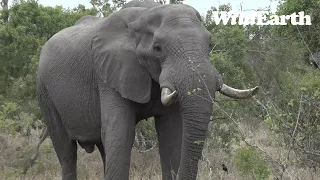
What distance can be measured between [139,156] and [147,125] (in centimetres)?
46

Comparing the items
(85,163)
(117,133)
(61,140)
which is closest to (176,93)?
(117,133)

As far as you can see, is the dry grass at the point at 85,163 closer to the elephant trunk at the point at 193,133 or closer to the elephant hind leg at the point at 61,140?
the elephant hind leg at the point at 61,140

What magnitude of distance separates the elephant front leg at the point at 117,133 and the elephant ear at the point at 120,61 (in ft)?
0.48

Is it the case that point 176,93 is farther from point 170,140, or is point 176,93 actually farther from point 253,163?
point 170,140

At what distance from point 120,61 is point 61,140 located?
185 centimetres

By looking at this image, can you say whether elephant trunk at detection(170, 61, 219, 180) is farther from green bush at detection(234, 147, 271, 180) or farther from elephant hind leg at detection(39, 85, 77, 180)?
elephant hind leg at detection(39, 85, 77, 180)

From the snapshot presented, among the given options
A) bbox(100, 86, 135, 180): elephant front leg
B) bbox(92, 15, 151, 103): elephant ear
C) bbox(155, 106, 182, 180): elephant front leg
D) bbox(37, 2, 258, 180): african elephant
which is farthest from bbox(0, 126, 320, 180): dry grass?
bbox(92, 15, 151, 103): elephant ear

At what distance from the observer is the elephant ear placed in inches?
221

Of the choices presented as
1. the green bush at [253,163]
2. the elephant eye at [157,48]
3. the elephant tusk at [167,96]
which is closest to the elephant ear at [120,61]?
the elephant eye at [157,48]

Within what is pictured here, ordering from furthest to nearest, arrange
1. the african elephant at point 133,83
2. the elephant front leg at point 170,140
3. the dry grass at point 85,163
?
1. the dry grass at point 85,163
2. the elephant front leg at point 170,140
3. the african elephant at point 133,83

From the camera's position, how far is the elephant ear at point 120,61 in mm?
5609

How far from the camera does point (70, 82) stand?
649cm

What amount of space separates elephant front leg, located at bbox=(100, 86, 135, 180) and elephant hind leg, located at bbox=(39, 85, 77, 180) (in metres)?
1.45

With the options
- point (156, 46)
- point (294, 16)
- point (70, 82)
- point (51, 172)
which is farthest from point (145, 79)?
point (294, 16)
